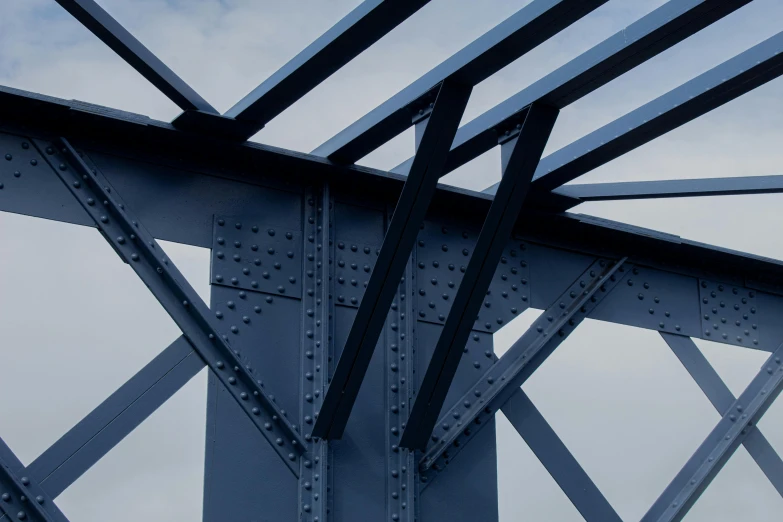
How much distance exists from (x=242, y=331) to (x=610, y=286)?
2786mm

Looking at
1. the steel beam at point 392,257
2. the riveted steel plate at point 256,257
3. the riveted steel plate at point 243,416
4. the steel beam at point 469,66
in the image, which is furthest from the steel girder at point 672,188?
the riveted steel plate at point 243,416

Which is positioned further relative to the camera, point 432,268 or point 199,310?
point 432,268

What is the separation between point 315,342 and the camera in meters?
6.76

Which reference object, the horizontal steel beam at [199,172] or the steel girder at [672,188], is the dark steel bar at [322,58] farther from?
the steel girder at [672,188]

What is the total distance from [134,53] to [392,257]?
1.77 meters

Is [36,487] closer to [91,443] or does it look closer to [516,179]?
[91,443]

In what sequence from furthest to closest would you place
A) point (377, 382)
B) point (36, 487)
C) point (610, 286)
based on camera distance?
1. point (610, 286)
2. point (377, 382)
3. point (36, 487)

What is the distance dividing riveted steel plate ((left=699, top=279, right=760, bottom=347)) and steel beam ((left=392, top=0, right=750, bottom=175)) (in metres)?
2.62

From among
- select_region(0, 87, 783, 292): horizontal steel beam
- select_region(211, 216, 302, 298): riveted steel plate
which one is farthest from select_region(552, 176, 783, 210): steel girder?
select_region(211, 216, 302, 298): riveted steel plate

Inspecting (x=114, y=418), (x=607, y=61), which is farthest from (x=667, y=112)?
(x=114, y=418)

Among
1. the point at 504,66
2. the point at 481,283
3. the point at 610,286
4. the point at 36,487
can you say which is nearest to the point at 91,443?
the point at 36,487

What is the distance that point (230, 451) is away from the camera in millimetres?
6301

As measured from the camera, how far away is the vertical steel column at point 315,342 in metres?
6.48

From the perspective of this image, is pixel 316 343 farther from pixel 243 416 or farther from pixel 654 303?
pixel 654 303
